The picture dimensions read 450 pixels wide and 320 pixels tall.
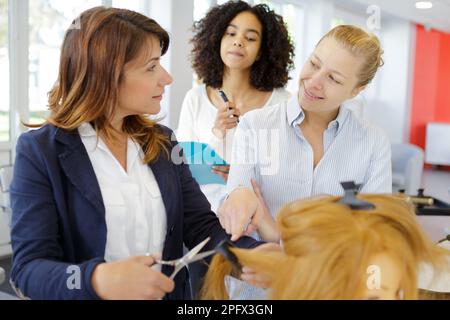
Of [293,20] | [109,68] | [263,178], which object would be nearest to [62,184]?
[109,68]

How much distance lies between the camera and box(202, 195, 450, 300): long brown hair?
1.83ft

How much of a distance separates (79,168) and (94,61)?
7.8 inches

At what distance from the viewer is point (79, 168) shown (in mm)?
899

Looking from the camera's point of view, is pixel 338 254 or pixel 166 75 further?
pixel 166 75

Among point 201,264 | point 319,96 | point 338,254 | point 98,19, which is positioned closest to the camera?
point 338,254

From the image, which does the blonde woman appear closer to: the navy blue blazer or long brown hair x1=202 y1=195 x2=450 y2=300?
the navy blue blazer

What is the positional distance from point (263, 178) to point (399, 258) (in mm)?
603

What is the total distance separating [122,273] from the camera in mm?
656

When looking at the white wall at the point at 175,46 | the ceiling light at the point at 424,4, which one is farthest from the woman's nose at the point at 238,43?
the ceiling light at the point at 424,4

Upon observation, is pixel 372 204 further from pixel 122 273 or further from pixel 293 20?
pixel 293 20

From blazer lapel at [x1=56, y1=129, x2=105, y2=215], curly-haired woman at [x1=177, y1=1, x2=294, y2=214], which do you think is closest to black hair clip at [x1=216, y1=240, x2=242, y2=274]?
blazer lapel at [x1=56, y1=129, x2=105, y2=215]

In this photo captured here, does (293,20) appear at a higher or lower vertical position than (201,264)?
higher

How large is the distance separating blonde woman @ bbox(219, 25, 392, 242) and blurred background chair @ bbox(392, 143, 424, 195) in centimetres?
297

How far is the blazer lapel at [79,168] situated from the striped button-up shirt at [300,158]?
1.20 feet
